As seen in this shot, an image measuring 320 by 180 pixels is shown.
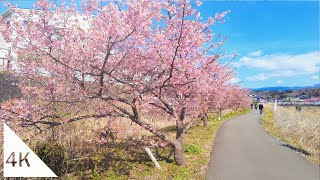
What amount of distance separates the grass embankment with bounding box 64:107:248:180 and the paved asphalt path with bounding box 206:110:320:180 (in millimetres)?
494

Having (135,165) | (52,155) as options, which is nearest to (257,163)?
(135,165)

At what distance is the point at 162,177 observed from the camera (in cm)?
945

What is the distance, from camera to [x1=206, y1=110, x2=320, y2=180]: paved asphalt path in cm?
1009

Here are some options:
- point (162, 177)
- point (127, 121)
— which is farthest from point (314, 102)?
point (162, 177)

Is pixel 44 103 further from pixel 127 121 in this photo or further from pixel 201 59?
pixel 127 121

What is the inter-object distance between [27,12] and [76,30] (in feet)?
4.36

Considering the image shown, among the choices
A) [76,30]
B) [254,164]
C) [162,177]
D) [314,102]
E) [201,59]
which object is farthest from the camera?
[314,102]

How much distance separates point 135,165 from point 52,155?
100 inches

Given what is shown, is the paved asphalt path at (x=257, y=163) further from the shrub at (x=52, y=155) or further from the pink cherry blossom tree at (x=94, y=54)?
the shrub at (x=52, y=155)

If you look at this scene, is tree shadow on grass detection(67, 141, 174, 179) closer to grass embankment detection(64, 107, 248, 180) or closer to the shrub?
grass embankment detection(64, 107, 248, 180)

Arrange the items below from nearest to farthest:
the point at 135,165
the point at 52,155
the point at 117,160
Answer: the point at 52,155, the point at 135,165, the point at 117,160

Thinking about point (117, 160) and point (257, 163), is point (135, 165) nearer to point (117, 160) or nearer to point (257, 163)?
point (117, 160)

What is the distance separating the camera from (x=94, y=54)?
8.34m

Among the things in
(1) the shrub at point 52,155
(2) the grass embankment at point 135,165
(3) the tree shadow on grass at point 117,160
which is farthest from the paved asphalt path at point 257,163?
(1) the shrub at point 52,155
